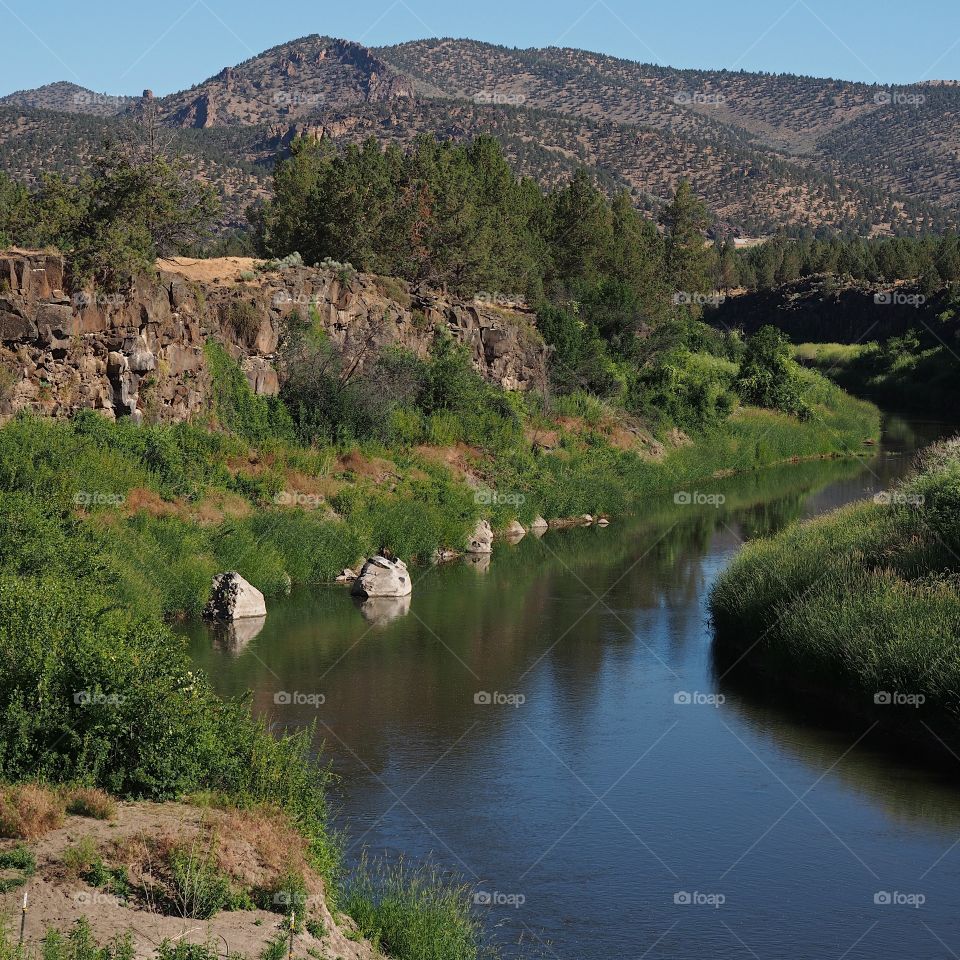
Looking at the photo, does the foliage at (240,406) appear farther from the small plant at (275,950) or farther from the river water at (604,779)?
the small plant at (275,950)

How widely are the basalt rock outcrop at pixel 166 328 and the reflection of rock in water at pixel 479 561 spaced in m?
7.17

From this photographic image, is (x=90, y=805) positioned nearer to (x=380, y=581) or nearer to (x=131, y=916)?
(x=131, y=916)

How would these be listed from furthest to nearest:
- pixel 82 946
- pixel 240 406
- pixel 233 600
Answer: pixel 240 406 < pixel 233 600 < pixel 82 946

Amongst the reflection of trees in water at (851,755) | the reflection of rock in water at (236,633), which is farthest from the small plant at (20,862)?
the reflection of rock in water at (236,633)

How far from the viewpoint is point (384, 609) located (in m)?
28.2

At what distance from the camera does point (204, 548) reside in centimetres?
2770

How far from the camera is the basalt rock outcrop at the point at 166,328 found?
29469 mm

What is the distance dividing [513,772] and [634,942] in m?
5.08

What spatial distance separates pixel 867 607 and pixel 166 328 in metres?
19.0

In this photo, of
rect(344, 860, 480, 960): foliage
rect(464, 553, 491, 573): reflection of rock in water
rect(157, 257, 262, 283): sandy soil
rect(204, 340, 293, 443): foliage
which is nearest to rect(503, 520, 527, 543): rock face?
rect(464, 553, 491, 573): reflection of rock in water

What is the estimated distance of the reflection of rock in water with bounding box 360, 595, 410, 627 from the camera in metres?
27.3

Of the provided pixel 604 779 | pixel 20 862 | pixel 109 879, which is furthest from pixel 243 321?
pixel 109 879

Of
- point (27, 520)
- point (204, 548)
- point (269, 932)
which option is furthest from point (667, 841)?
point (204, 548)

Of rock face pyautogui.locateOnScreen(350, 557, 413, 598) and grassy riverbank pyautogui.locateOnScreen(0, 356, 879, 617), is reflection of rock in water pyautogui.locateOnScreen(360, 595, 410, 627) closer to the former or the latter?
rock face pyautogui.locateOnScreen(350, 557, 413, 598)
